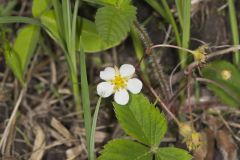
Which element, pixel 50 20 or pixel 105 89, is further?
pixel 50 20

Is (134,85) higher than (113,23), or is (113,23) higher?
(113,23)

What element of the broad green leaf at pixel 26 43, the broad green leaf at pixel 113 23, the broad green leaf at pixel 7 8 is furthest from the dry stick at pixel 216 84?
the broad green leaf at pixel 7 8

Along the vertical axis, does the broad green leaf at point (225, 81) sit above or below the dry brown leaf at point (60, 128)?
above

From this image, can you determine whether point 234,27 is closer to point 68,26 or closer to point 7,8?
point 68,26

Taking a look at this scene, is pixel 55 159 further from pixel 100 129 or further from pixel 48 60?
pixel 48 60

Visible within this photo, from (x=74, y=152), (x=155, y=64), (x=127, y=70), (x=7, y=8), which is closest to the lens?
(x=127, y=70)

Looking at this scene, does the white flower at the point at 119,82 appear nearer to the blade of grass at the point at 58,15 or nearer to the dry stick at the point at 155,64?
the dry stick at the point at 155,64

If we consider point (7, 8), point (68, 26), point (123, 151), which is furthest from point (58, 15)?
point (123, 151)
